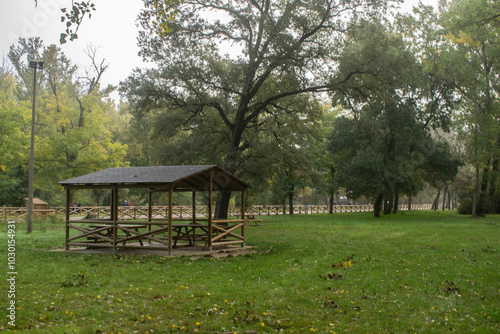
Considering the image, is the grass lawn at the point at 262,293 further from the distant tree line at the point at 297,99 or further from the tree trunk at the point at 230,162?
the tree trunk at the point at 230,162

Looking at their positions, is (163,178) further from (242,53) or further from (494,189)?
(494,189)

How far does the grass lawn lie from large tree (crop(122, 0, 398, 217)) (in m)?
11.8

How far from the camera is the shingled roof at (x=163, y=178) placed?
13.8 meters

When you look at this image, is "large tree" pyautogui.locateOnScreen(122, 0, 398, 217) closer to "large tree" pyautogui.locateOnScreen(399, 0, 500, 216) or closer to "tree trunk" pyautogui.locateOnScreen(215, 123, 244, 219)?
"tree trunk" pyautogui.locateOnScreen(215, 123, 244, 219)

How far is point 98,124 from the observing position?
117 ft

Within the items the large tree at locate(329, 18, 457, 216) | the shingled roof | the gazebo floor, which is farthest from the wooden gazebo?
the large tree at locate(329, 18, 457, 216)

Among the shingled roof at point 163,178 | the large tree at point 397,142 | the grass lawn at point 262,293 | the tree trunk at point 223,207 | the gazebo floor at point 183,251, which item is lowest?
the gazebo floor at point 183,251

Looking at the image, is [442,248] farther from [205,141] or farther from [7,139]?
[7,139]

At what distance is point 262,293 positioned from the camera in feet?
26.9

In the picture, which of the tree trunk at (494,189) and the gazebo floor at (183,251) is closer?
the gazebo floor at (183,251)

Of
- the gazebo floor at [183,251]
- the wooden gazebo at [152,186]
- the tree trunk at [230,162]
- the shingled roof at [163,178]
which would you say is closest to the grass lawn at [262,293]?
the gazebo floor at [183,251]

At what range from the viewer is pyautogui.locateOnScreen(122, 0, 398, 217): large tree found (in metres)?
21.4

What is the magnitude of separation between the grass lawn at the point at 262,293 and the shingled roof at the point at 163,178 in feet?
7.84

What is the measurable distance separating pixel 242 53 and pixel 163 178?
1164 centimetres
